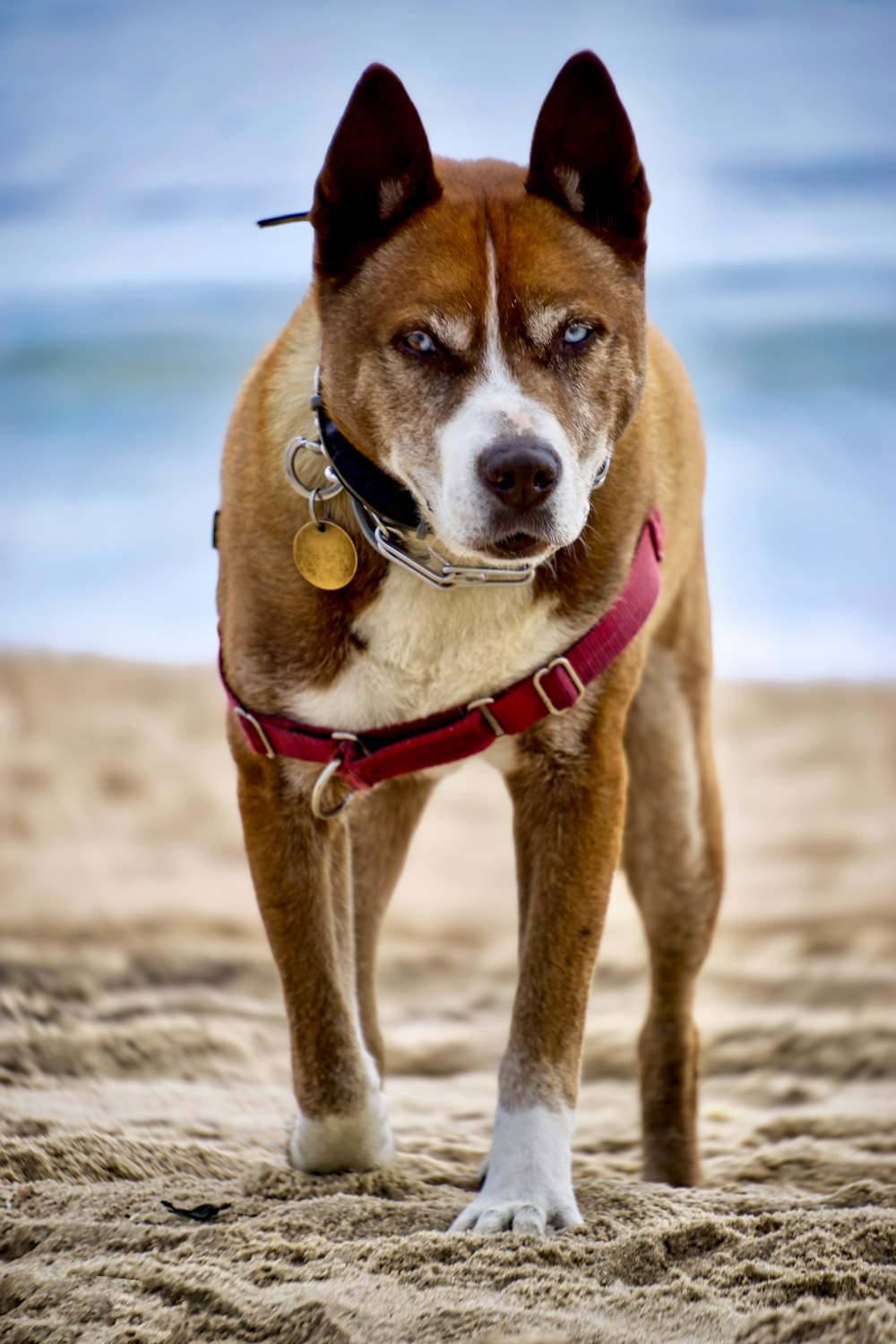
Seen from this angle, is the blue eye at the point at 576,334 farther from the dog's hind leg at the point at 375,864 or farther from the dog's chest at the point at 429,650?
the dog's hind leg at the point at 375,864

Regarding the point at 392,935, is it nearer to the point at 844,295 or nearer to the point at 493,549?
the point at 493,549

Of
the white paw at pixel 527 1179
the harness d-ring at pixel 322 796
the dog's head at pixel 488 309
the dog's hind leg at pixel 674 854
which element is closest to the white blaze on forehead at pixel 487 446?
the dog's head at pixel 488 309

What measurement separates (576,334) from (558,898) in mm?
956

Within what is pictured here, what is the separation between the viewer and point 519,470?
2408 mm

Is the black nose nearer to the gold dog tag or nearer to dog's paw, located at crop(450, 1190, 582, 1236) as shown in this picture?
the gold dog tag

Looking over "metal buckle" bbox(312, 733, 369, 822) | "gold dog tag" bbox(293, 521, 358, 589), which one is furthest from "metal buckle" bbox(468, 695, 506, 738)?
"gold dog tag" bbox(293, 521, 358, 589)

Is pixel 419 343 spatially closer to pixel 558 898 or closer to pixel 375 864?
pixel 558 898

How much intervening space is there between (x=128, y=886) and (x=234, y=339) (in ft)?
23.6

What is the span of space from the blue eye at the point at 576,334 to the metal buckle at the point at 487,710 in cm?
61

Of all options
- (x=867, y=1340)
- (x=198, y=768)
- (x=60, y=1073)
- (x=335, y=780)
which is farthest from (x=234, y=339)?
(x=867, y=1340)

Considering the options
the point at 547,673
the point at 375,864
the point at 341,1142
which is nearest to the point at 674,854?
the point at 375,864

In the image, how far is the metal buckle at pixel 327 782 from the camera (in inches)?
110

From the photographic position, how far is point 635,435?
3.00 metres

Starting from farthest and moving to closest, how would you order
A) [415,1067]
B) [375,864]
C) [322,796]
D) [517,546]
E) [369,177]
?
[415,1067], [375,864], [322,796], [369,177], [517,546]
